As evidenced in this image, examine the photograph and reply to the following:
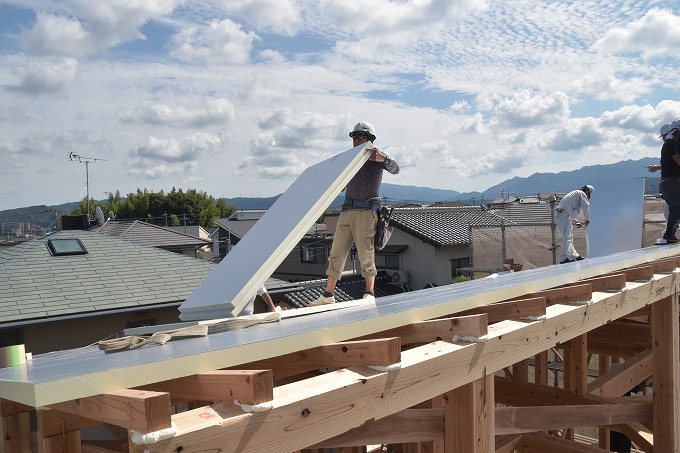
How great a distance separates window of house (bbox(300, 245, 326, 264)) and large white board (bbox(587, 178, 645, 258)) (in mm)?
19778

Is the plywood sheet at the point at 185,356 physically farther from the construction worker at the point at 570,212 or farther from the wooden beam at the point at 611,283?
the construction worker at the point at 570,212

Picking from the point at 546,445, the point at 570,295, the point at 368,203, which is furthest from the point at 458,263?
the point at 570,295

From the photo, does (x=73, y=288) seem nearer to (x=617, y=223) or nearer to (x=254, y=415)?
(x=617, y=223)

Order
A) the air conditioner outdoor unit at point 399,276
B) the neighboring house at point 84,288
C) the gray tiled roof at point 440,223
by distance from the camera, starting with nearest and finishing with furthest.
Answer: the neighboring house at point 84,288 → the gray tiled roof at point 440,223 → the air conditioner outdoor unit at point 399,276

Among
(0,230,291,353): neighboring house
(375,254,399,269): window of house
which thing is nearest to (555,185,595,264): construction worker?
(0,230,291,353): neighboring house

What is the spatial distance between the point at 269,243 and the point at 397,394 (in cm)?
146

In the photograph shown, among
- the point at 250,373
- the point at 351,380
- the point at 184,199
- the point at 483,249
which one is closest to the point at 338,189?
the point at 351,380

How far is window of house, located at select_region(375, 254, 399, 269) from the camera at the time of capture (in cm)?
2844

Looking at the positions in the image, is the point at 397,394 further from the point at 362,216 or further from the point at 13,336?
the point at 13,336

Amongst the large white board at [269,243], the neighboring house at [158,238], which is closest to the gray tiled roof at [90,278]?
the large white board at [269,243]

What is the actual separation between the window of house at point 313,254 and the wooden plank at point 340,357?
27316mm

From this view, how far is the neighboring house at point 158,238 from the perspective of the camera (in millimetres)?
24484

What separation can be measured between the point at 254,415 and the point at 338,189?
89.9 inches

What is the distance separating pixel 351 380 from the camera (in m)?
2.16
